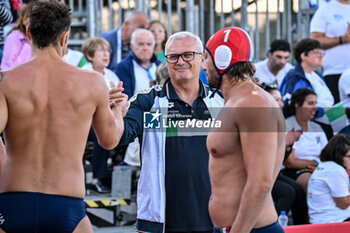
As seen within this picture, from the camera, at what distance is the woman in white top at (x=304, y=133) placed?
23.8 feet

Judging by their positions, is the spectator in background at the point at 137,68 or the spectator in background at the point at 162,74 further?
the spectator in background at the point at 137,68

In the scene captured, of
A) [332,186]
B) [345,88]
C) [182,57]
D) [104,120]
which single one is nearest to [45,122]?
[104,120]

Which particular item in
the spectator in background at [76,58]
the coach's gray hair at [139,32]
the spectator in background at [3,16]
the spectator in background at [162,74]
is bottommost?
the spectator in background at [162,74]

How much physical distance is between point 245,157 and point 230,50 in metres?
0.65

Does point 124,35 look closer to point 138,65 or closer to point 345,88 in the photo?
point 138,65

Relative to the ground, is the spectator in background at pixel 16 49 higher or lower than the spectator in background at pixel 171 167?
higher

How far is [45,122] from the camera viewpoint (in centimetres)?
325

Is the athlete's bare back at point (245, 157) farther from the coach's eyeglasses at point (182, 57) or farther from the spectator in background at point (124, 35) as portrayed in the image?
the spectator in background at point (124, 35)

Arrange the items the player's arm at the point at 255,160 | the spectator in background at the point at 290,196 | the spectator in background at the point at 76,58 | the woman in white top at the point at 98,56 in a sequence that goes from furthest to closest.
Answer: the spectator in background at the point at 76,58 < the woman in white top at the point at 98,56 < the spectator in background at the point at 290,196 < the player's arm at the point at 255,160

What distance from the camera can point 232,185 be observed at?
10.9 feet

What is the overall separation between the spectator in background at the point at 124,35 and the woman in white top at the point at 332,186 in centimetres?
306

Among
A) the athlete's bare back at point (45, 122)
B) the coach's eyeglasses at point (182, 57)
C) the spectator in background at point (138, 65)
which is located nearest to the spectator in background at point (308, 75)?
the spectator in background at point (138, 65)

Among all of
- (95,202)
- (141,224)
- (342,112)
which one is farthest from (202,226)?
(342,112)

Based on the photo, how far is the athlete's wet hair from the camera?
10.8ft
